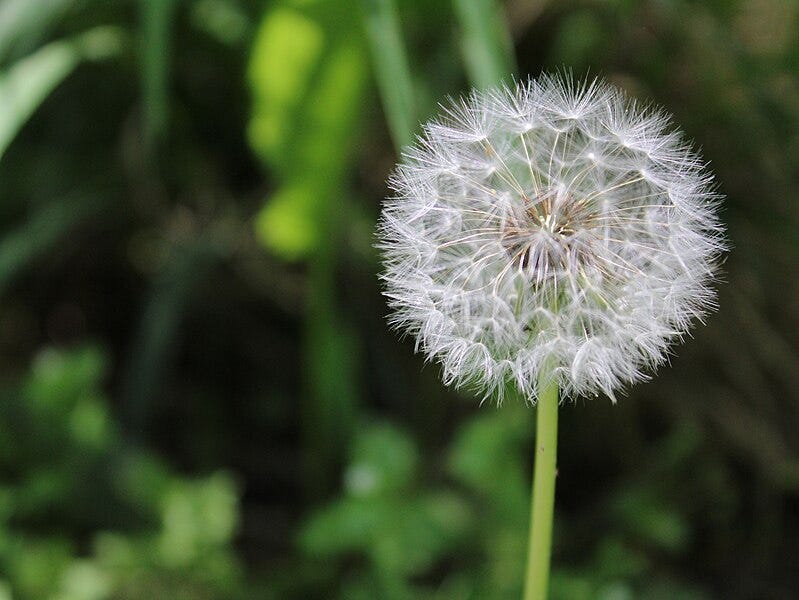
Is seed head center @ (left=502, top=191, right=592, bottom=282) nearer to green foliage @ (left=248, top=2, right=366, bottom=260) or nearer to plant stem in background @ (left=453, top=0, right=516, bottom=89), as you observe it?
plant stem in background @ (left=453, top=0, right=516, bottom=89)

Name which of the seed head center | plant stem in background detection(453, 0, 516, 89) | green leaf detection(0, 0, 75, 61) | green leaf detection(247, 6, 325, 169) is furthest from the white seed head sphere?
green leaf detection(0, 0, 75, 61)

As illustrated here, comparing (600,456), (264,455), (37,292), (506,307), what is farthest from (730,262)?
(37,292)

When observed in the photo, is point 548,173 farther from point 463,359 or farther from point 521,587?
point 521,587

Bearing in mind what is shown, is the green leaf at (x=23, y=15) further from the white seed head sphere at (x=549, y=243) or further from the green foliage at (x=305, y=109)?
the white seed head sphere at (x=549, y=243)

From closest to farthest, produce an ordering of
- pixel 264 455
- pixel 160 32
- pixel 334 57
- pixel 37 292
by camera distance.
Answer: pixel 160 32, pixel 334 57, pixel 264 455, pixel 37 292

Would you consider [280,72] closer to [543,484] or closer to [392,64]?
[392,64]

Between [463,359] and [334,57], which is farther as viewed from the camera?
[334,57]

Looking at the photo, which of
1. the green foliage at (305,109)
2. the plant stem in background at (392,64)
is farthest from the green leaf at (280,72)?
the plant stem in background at (392,64)
